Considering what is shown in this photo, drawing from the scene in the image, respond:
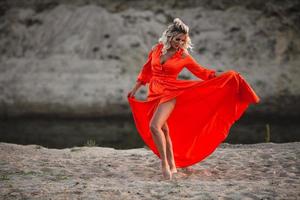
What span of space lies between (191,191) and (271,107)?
837cm

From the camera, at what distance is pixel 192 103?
17.8ft

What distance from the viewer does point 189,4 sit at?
555 inches

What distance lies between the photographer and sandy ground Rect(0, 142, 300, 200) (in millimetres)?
4500

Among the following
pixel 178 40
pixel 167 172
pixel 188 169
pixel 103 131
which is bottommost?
pixel 103 131

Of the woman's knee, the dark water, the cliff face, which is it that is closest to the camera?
the woman's knee

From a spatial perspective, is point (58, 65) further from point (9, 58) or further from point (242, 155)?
point (242, 155)

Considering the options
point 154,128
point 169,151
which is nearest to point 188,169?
point 169,151

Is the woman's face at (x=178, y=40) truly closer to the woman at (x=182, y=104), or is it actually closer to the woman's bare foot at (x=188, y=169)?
the woman at (x=182, y=104)

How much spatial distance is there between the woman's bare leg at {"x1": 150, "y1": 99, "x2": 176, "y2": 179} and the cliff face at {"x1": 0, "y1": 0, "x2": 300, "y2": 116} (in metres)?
7.67

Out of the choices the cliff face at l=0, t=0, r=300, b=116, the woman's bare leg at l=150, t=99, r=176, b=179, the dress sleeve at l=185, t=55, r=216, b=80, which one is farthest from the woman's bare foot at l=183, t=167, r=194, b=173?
the cliff face at l=0, t=0, r=300, b=116

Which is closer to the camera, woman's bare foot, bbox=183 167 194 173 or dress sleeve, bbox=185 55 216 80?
dress sleeve, bbox=185 55 216 80

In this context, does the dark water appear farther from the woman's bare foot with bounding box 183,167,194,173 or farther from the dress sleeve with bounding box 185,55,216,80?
the dress sleeve with bounding box 185,55,216,80

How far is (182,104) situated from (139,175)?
79 cm

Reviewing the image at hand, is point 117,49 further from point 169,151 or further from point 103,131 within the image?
point 169,151
